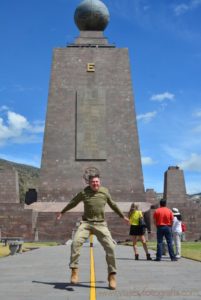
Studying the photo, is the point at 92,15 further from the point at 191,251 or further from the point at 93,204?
the point at 93,204

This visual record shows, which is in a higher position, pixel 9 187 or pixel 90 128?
→ pixel 90 128

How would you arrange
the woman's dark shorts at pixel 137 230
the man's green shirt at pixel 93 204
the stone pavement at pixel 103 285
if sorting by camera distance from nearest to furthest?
the stone pavement at pixel 103 285
the man's green shirt at pixel 93 204
the woman's dark shorts at pixel 137 230

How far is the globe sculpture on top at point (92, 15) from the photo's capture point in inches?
1591

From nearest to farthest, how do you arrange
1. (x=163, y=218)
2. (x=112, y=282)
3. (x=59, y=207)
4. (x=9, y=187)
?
1. (x=112, y=282)
2. (x=163, y=218)
3. (x=59, y=207)
4. (x=9, y=187)

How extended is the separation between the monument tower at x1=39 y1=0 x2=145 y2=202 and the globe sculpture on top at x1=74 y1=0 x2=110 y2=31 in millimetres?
257

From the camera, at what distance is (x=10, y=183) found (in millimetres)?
37531

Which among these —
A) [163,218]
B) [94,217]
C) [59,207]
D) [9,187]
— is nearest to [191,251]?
[163,218]

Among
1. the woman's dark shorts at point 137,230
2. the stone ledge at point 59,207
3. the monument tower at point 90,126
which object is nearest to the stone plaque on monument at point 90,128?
the monument tower at point 90,126

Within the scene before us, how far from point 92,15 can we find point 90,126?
32.2 ft

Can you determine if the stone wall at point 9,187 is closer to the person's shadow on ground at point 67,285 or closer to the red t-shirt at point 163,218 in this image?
the red t-shirt at point 163,218

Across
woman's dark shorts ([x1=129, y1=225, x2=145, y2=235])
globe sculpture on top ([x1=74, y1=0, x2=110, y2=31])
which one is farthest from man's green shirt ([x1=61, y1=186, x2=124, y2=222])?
globe sculpture on top ([x1=74, y1=0, x2=110, y2=31])

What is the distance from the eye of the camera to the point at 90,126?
3759 centimetres

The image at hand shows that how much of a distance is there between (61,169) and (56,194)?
198 cm

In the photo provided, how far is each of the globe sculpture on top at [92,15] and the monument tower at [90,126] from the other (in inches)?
10.1
